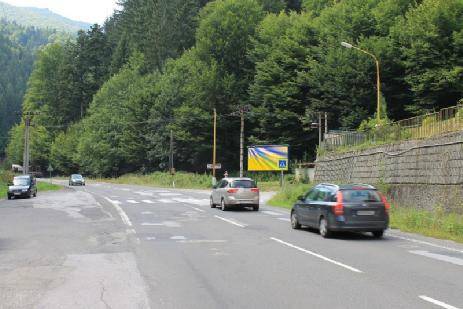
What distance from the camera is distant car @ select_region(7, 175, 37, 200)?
38688 millimetres

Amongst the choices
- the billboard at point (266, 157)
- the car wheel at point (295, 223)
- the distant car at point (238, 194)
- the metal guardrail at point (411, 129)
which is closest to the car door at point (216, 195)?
the distant car at point (238, 194)

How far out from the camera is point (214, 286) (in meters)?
8.68

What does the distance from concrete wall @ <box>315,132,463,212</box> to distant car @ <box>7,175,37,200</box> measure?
908 inches

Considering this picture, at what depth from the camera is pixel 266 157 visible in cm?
5191

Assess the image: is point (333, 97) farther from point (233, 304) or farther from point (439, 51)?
point (233, 304)

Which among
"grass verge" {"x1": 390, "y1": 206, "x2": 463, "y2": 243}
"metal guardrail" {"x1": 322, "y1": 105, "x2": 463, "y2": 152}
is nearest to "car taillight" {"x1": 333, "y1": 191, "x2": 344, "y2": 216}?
"grass verge" {"x1": 390, "y1": 206, "x2": 463, "y2": 243}

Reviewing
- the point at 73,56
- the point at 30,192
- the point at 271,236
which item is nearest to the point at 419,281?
the point at 271,236

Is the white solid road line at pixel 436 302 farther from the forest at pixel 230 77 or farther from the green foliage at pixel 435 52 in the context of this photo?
the green foliage at pixel 435 52

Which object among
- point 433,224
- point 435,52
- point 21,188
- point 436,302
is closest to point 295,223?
point 433,224

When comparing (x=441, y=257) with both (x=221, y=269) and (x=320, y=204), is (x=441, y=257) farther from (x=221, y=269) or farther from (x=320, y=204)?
(x=221, y=269)

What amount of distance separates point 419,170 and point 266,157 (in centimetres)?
A: 2913

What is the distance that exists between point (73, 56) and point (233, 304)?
115 m

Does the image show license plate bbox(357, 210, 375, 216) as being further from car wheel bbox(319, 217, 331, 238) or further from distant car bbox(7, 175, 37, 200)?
distant car bbox(7, 175, 37, 200)

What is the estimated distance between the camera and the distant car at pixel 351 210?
15531 mm
